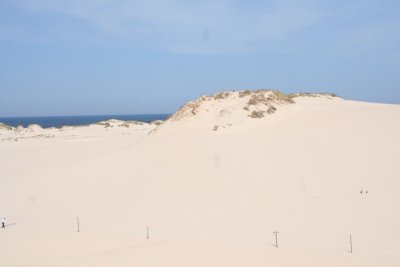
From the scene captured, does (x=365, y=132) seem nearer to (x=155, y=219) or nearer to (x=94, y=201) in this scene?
(x=155, y=219)

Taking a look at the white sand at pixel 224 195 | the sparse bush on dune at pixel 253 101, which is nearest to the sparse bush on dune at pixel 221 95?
the sparse bush on dune at pixel 253 101

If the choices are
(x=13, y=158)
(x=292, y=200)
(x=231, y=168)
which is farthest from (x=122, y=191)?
(x=13, y=158)

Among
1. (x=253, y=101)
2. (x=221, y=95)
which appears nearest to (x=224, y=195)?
(x=253, y=101)

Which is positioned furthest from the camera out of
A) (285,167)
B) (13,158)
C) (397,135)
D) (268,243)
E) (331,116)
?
(13,158)

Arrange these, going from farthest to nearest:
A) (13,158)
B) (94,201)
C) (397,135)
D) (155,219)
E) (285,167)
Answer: (13,158) < (397,135) < (285,167) < (94,201) < (155,219)

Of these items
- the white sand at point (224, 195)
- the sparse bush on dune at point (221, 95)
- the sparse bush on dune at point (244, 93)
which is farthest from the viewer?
the sparse bush on dune at point (221, 95)

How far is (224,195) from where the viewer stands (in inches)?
658

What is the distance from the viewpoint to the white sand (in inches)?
477

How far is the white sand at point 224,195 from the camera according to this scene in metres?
12.1

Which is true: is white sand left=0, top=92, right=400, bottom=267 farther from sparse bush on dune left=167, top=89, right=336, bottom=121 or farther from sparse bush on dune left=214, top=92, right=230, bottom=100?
sparse bush on dune left=214, top=92, right=230, bottom=100

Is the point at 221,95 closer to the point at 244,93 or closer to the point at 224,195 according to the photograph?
the point at 244,93

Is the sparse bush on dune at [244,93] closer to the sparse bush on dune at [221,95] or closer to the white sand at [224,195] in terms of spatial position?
the sparse bush on dune at [221,95]

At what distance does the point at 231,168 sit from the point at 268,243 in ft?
22.7

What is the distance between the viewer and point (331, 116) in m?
26.3
